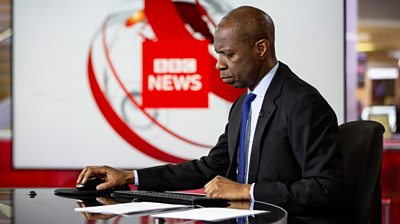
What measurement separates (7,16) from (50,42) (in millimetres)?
314

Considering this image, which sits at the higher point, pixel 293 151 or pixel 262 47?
pixel 262 47

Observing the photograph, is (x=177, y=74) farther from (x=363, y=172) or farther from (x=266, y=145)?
(x=363, y=172)

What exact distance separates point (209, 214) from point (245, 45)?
0.87 m

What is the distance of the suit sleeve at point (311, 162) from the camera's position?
2.26 meters

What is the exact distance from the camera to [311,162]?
232 cm

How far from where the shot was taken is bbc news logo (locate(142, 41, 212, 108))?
4.48 metres

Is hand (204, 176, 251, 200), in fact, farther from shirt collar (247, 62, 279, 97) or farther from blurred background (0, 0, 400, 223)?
blurred background (0, 0, 400, 223)

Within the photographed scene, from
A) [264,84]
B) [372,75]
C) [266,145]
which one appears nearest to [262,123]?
[266,145]

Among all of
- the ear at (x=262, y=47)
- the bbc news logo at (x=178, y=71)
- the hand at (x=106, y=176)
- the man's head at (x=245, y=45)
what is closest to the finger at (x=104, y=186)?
the hand at (x=106, y=176)

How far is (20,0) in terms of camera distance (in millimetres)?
4520

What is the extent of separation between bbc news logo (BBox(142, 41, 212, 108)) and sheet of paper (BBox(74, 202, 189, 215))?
2.35 m

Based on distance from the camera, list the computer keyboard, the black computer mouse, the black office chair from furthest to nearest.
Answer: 1. the black computer mouse
2. the black office chair
3. the computer keyboard

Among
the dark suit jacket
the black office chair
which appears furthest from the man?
the black office chair

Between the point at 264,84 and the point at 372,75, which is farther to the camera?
the point at 372,75
